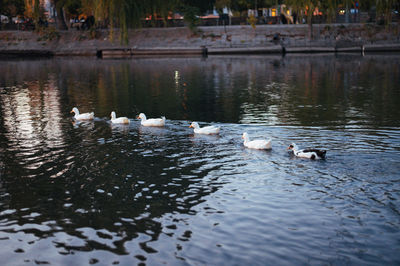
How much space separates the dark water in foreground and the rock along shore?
38797 millimetres

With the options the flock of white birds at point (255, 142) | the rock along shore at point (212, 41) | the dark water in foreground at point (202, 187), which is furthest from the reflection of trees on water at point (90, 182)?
the rock along shore at point (212, 41)

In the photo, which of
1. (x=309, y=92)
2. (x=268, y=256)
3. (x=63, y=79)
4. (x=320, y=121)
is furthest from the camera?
(x=63, y=79)

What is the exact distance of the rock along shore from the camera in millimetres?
62562

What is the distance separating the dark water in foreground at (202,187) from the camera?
9.27 m

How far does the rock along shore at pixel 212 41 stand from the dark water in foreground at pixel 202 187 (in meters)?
38.8

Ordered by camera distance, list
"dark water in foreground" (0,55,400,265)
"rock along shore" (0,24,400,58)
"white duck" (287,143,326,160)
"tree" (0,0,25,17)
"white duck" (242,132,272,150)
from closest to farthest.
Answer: "dark water in foreground" (0,55,400,265)
"white duck" (287,143,326,160)
"white duck" (242,132,272,150)
"rock along shore" (0,24,400,58)
"tree" (0,0,25,17)

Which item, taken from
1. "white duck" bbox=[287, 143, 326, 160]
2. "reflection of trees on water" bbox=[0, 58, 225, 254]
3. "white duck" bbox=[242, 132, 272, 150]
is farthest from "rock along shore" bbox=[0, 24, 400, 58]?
"white duck" bbox=[287, 143, 326, 160]

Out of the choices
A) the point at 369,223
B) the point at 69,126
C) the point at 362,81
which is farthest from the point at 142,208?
the point at 362,81

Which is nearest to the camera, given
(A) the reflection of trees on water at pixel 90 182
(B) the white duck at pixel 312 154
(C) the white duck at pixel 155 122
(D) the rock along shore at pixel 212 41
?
(A) the reflection of trees on water at pixel 90 182

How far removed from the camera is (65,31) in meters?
73.8

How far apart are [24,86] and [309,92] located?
774 inches

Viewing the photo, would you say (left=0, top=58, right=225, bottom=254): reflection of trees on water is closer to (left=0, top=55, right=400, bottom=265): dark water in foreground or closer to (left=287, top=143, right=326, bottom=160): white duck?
(left=0, top=55, right=400, bottom=265): dark water in foreground

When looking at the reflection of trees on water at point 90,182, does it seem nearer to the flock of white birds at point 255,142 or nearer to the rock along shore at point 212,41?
the flock of white birds at point 255,142

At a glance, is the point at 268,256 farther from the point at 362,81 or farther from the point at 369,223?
the point at 362,81
